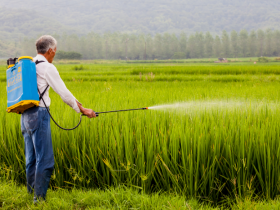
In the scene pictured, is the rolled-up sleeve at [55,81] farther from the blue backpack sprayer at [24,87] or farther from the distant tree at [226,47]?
the distant tree at [226,47]

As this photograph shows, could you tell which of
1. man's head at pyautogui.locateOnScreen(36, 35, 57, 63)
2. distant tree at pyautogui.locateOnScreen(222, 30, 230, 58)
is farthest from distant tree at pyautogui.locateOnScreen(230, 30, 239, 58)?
man's head at pyautogui.locateOnScreen(36, 35, 57, 63)

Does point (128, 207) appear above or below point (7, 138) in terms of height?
below

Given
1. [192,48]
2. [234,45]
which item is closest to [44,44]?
[234,45]

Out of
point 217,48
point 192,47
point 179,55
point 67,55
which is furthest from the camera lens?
point 192,47

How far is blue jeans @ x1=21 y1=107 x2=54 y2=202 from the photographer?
219cm

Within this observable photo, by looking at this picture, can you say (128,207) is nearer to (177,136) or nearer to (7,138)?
(177,136)

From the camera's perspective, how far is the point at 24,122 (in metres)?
2.22

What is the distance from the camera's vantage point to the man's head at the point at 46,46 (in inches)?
88.1

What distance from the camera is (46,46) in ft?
7.41

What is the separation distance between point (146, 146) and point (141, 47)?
12634cm

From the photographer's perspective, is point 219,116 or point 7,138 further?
point 7,138

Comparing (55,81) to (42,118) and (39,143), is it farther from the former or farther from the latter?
(39,143)

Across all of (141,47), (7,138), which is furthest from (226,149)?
(141,47)

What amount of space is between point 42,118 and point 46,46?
0.70 metres
